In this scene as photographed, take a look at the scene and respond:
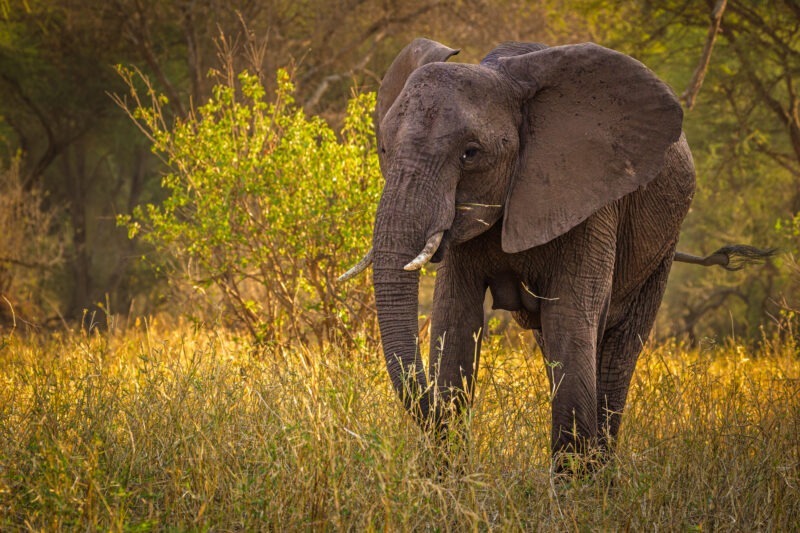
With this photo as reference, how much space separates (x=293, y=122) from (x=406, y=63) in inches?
113

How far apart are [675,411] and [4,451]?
123 inches

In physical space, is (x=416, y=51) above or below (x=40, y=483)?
above

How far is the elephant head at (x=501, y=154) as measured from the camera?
4.48 m

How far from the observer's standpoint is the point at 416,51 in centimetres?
553

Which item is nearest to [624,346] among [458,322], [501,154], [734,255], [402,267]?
[734,255]

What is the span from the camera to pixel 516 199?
190 inches

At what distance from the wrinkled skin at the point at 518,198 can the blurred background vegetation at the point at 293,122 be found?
2.95 metres

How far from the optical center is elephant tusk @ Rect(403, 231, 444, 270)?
4.27 m

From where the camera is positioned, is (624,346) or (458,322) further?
(624,346)

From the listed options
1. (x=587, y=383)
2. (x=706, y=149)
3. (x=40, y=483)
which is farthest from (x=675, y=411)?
(x=706, y=149)

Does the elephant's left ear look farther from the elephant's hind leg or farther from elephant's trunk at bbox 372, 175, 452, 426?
the elephant's hind leg

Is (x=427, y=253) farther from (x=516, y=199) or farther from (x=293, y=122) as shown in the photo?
(x=293, y=122)

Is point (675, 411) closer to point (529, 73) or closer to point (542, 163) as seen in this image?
point (542, 163)

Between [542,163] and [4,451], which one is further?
[542,163]
